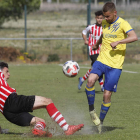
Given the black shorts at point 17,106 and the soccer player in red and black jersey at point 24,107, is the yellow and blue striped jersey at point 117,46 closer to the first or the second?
the soccer player in red and black jersey at point 24,107

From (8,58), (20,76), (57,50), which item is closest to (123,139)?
(20,76)

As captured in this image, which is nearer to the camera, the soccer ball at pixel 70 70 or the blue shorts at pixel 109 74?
the blue shorts at pixel 109 74

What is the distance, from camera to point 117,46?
607cm

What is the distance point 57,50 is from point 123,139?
696 inches

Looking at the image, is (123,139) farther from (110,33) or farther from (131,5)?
(131,5)

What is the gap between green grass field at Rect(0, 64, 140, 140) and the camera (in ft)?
18.4

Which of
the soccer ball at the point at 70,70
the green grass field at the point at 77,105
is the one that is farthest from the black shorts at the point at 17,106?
the soccer ball at the point at 70,70

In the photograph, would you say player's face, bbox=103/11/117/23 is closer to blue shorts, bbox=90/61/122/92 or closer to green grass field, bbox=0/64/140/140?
blue shorts, bbox=90/61/122/92

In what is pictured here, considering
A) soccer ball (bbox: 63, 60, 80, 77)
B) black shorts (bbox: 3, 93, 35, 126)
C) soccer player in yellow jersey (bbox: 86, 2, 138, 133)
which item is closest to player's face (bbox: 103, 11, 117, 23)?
soccer player in yellow jersey (bbox: 86, 2, 138, 133)

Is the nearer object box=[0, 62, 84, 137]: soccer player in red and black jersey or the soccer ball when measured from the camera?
box=[0, 62, 84, 137]: soccer player in red and black jersey

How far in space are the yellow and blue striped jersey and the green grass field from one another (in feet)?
3.63

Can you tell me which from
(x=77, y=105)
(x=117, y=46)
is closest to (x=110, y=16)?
(x=117, y=46)

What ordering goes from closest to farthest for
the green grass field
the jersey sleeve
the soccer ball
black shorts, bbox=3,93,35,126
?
1. black shorts, bbox=3,93,35,126
2. the green grass field
3. the jersey sleeve
4. the soccer ball

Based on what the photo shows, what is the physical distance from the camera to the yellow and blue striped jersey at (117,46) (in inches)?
237
